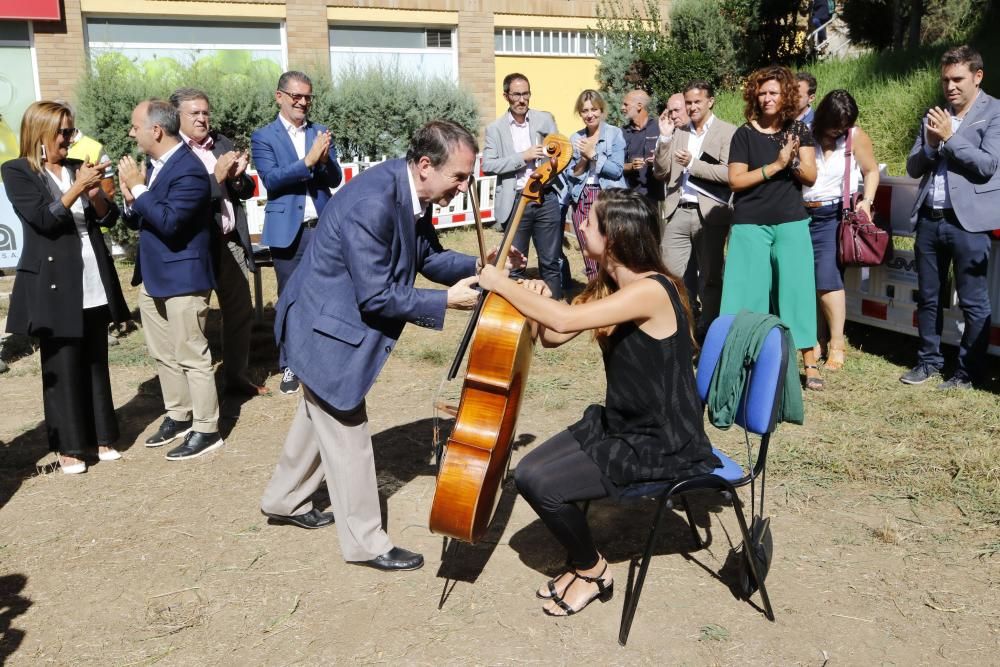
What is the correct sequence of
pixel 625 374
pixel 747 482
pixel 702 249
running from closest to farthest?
pixel 625 374 → pixel 747 482 → pixel 702 249

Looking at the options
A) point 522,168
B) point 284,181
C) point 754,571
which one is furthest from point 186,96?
point 754,571

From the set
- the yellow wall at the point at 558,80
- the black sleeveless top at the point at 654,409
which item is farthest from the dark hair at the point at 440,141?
the yellow wall at the point at 558,80

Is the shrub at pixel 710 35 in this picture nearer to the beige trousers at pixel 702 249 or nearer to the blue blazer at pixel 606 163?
the blue blazer at pixel 606 163

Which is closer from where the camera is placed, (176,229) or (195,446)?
(176,229)

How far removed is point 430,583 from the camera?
12.6ft

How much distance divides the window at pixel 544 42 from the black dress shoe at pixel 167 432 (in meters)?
13.9

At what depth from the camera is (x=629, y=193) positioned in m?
3.53

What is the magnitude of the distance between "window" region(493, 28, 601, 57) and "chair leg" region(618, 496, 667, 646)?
1588 cm

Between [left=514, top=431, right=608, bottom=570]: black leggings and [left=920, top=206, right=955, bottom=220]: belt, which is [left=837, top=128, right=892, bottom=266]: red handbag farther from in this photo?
[left=514, top=431, right=608, bottom=570]: black leggings

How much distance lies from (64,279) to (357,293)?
2.18 meters

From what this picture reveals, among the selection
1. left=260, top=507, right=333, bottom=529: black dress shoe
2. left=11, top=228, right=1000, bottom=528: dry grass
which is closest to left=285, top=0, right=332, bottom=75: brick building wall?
left=11, top=228, right=1000, bottom=528: dry grass

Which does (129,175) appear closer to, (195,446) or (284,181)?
(284,181)

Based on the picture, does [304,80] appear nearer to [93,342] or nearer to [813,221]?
[93,342]

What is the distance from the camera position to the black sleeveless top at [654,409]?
338 cm
